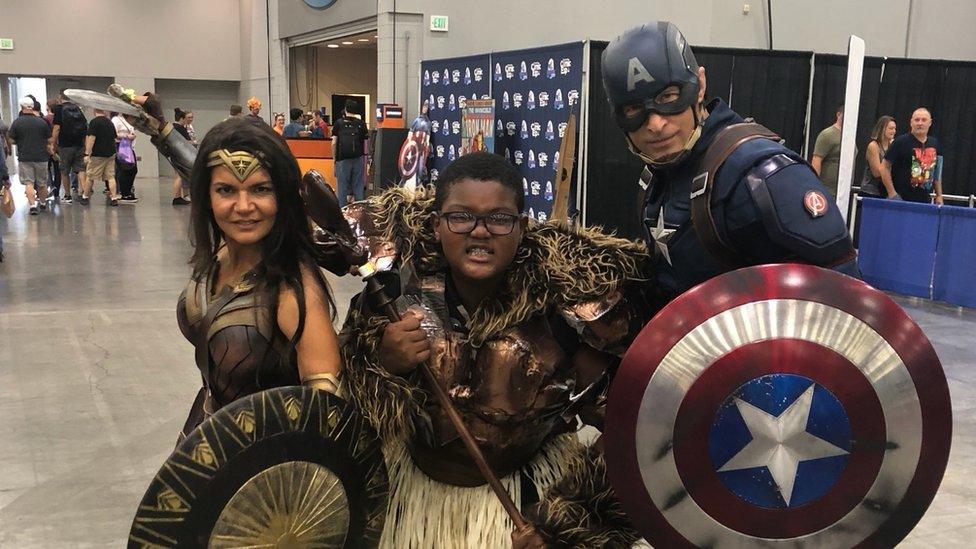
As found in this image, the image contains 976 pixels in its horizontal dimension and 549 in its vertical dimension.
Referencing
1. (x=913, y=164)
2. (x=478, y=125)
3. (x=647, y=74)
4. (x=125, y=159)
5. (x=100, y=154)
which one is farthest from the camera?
(x=125, y=159)

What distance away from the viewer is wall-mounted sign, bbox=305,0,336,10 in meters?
13.5

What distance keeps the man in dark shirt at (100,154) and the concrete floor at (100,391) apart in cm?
424

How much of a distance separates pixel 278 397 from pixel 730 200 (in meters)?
0.87

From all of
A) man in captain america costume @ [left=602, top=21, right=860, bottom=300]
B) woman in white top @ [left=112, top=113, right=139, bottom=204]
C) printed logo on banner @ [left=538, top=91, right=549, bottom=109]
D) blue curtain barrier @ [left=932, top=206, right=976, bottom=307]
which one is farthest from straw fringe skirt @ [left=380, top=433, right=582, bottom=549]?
woman in white top @ [left=112, top=113, right=139, bottom=204]

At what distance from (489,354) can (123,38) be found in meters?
19.3

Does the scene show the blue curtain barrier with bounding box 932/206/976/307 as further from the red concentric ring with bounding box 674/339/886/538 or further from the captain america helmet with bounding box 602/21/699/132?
the red concentric ring with bounding box 674/339/886/538

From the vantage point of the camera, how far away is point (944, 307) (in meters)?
5.99

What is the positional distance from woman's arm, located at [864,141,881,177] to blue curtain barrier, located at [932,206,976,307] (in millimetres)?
983

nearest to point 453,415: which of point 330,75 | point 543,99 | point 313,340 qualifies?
point 313,340

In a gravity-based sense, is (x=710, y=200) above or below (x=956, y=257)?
above

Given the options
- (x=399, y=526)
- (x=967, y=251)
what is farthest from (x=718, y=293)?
(x=967, y=251)

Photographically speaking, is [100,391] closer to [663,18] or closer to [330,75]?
[663,18]

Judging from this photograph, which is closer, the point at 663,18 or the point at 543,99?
the point at 543,99

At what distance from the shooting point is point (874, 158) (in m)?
6.83
